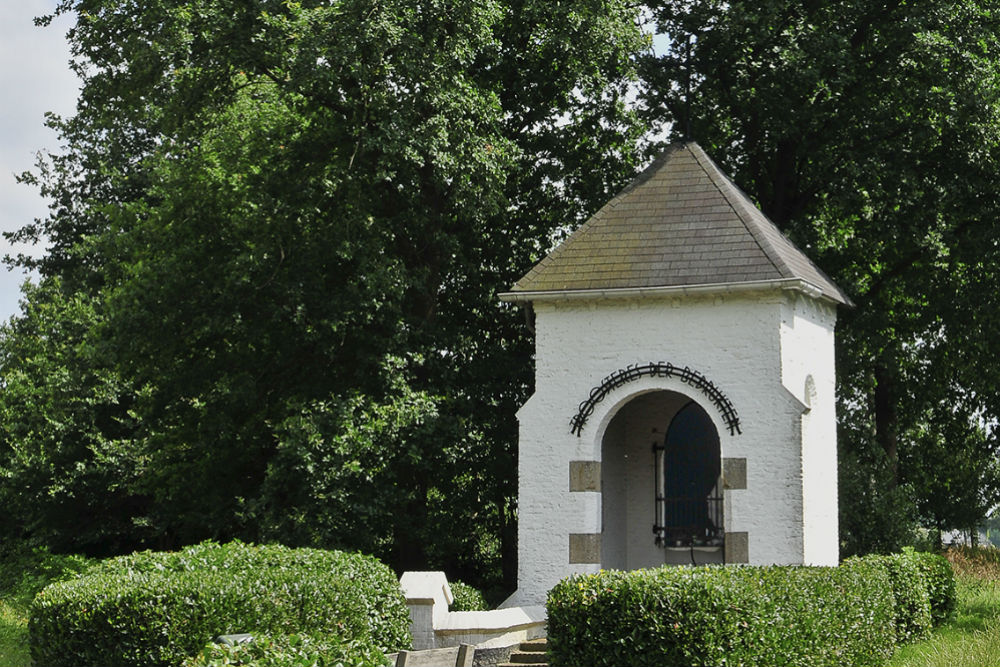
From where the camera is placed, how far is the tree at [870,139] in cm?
2022

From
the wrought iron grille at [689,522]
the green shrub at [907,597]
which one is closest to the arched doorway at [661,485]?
the wrought iron grille at [689,522]

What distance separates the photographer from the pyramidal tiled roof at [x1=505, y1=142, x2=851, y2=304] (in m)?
16.0

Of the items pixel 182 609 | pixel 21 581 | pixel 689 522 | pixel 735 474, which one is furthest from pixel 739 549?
pixel 21 581

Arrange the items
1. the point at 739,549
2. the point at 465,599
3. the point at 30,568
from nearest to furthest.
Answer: the point at 739,549, the point at 465,599, the point at 30,568

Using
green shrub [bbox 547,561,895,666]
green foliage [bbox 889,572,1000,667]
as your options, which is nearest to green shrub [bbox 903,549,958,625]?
green foliage [bbox 889,572,1000,667]

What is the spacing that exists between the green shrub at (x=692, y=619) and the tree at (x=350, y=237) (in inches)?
290

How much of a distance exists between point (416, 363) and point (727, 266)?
20.1 ft

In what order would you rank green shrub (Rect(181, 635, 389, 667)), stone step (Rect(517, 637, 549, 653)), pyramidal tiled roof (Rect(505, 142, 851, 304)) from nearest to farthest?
green shrub (Rect(181, 635, 389, 667)) → stone step (Rect(517, 637, 549, 653)) → pyramidal tiled roof (Rect(505, 142, 851, 304))

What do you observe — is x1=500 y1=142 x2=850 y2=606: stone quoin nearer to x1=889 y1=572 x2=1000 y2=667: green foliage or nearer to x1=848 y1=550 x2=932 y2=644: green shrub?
x1=848 y1=550 x2=932 y2=644: green shrub

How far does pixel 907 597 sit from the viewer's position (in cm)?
1550

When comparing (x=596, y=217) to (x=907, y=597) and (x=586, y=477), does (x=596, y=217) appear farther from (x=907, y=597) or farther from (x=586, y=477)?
(x=907, y=597)

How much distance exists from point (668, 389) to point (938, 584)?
507 centimetres

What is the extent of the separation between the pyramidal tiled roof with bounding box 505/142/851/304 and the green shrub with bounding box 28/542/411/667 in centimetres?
547

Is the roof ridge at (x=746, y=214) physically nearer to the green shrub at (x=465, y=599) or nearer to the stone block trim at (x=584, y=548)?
the stone block trim at (x=584, y=548)
